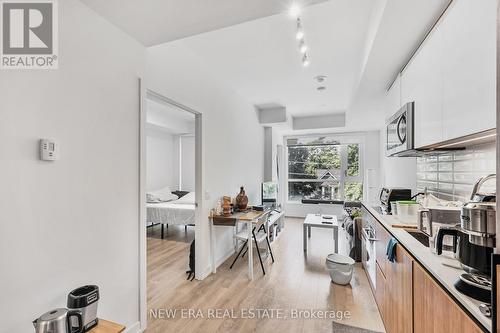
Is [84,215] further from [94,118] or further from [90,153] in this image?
[94,118]

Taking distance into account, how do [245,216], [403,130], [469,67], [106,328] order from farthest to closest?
[245,216], [403,130], [106,328], [469,67]

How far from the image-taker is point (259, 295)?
2.53 m

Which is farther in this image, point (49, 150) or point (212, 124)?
point (212, 124)

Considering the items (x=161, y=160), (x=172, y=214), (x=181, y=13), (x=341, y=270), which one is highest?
(x=181, y=13)

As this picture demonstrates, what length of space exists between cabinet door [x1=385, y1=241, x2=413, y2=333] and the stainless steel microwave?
3.17ft

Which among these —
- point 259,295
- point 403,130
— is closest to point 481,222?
point 403,130

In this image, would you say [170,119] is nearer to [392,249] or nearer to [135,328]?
[135,328]

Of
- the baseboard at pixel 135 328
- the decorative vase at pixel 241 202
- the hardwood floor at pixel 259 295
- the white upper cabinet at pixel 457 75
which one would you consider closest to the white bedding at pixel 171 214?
the hardwood floor at pixel 259 295

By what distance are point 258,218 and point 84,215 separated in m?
2.14

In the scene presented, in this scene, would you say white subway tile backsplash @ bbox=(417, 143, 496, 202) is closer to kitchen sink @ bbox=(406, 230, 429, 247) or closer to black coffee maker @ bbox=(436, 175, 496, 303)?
kitchen sink @ bbox=(406, 230, 429, 247)

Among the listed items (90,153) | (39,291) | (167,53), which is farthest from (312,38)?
(39,291)

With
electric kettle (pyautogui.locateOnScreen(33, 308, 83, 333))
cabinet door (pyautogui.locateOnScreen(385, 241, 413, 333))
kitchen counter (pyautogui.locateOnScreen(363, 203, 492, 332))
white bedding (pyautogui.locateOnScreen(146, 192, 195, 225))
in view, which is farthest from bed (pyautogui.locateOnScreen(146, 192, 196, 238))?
kitchen counter (pyautogui.locateOnScreen(363, 203, 492, 332))

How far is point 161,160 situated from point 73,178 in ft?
16.7

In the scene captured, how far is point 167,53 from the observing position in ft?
7.70
